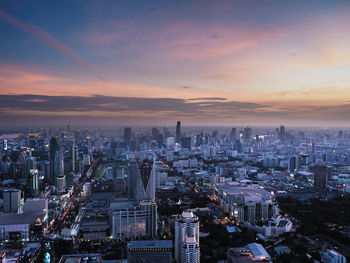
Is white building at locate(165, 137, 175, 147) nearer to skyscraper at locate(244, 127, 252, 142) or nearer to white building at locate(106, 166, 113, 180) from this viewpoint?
skyscraper at locate(244, 127, 252, 142)

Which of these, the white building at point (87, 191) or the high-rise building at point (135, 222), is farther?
the white building at point (87, 191)

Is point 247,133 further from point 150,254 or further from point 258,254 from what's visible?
point 150,254

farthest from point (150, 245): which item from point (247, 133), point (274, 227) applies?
point (247, 133)

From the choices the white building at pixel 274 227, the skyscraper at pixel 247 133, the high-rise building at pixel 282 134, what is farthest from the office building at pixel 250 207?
the skyscraper at pixel 247 133

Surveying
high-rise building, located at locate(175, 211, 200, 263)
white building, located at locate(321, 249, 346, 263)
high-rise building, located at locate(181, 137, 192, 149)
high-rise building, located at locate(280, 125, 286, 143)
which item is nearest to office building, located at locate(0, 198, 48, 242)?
high-rise building, located at locate(175, 211, 200, 263)

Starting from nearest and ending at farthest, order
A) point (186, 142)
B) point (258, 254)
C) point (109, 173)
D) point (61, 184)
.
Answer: point (258, 254) < point (61, 184) < point (109, 173) < point (186, 142)

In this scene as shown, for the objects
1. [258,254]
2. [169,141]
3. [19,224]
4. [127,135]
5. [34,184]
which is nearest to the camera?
[258,254]

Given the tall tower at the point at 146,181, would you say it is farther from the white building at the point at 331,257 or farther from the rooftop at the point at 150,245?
the white building at the point at 331,257

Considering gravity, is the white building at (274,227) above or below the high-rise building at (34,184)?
below

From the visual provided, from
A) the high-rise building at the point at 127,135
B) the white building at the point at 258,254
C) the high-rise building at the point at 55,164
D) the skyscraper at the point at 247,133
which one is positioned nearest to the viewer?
the white building at the point at 258,254
